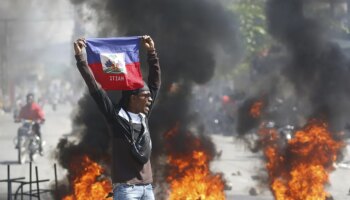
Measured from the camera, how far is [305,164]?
10.4 m

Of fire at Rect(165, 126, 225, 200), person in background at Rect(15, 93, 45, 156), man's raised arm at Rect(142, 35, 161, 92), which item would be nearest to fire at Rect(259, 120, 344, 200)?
fire at Rect(165, 126, 225, 200)

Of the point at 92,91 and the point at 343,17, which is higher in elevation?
the point at 343,17

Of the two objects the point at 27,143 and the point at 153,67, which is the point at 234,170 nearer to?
the point at 27,143

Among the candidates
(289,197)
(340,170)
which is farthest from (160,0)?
(340,170)

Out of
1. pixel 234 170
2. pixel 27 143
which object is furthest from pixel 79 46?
pixel 27 143

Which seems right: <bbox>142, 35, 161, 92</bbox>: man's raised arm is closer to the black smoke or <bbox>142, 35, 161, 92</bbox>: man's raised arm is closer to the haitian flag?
the haitian flag

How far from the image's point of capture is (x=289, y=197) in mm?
10211

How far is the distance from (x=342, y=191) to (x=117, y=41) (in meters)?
7.52

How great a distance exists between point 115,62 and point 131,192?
1.06m

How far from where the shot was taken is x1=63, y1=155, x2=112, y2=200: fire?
9.49 metres

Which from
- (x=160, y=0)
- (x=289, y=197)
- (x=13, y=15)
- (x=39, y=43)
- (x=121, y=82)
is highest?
(x=39, y=43)

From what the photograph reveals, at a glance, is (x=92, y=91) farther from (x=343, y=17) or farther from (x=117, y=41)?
(x=343, y=17)

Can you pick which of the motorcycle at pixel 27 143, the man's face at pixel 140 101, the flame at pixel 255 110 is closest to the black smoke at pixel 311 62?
the flame at pixel 255 110

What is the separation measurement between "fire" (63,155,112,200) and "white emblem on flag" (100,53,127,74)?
2.86 meters
